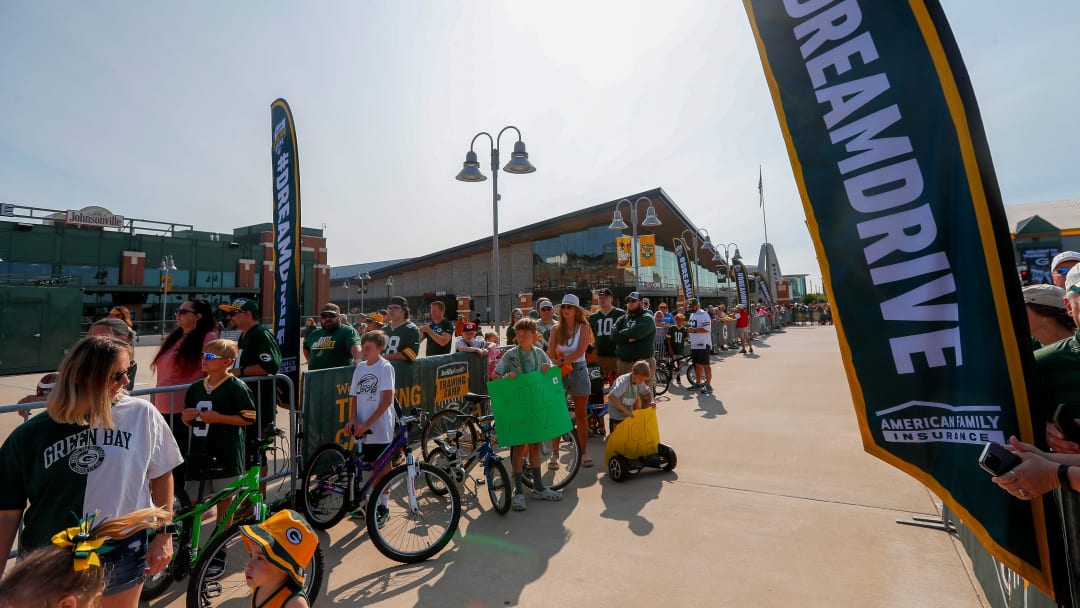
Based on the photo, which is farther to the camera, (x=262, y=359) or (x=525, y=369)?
(x=525, y=369)

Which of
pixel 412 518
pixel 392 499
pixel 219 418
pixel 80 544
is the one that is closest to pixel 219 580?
pixel 219 418

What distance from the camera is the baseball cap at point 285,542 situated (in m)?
1.87

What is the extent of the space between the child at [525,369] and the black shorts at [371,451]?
127cm

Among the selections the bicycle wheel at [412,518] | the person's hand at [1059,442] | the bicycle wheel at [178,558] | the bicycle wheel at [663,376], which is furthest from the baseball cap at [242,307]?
the bicycle wheel at [663,376]

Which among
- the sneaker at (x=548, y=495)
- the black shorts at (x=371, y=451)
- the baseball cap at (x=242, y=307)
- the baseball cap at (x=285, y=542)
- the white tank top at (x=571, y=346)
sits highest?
the baseball cap at (x=242, y=307)

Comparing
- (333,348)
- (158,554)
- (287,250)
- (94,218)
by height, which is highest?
(94,218)

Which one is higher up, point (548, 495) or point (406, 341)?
point (406, 341)

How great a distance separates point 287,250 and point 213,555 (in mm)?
4419

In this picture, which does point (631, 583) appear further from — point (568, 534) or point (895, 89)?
point (895, 89)

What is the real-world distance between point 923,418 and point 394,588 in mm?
3354

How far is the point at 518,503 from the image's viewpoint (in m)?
4.55

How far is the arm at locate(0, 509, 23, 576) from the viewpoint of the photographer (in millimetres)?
1784

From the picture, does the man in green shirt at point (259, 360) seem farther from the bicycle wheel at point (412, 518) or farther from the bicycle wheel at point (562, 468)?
the bicycle wheel at point (562, 468)

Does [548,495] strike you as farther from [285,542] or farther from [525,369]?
[285,542]
